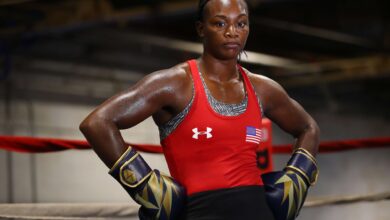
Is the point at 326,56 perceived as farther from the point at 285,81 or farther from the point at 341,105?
the point at 341,105

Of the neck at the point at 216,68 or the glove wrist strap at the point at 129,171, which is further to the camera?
the neck at the point at 216,68

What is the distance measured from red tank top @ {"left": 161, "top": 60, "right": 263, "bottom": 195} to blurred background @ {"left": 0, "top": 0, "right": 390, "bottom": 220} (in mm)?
3375

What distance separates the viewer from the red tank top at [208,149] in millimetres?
1787

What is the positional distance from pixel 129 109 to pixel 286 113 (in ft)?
1.88

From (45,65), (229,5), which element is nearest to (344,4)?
(45,65)

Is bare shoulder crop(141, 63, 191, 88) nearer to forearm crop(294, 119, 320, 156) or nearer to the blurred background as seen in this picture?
forearm crop(294, 119, 320, 156)

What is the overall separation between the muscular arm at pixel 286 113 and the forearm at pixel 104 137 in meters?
0.50

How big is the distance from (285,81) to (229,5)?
7.68 metres

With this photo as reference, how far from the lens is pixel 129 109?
1754mm

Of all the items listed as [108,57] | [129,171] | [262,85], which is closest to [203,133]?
[129,171]

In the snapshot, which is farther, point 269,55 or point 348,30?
point 269,55

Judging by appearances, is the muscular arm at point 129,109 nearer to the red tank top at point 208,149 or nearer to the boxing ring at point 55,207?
the red tank top at point 208,149

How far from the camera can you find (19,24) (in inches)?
243

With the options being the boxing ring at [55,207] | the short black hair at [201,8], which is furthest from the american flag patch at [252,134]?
the boxing ring at [55,207]
